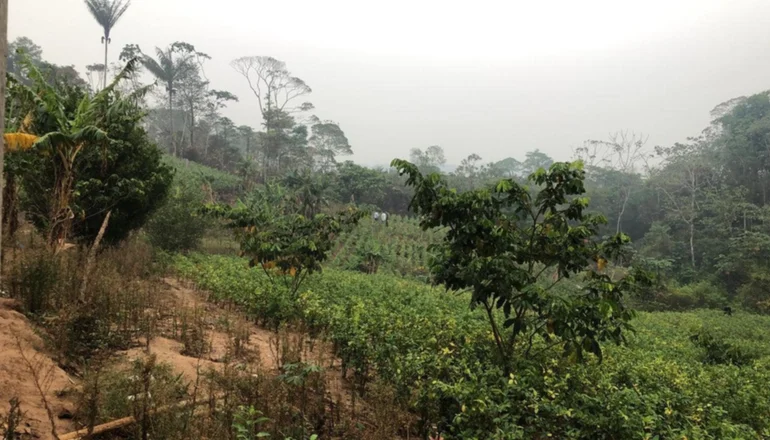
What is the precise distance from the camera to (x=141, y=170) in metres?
11.0

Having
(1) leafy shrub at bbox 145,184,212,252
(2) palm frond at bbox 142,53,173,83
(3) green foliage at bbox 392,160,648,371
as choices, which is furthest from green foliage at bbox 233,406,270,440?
(2) palm frond at bbox 142,53,173,83

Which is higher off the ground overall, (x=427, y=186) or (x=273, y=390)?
(x=427, y=186)

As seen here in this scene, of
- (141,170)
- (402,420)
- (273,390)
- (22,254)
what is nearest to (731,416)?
(402,420)

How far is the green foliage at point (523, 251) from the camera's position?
3.59 meters

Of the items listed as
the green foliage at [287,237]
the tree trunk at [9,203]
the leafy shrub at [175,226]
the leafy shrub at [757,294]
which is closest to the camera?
the tree trunk at [9,203]

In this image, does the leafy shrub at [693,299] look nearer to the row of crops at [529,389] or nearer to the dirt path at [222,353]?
the row of crops at [529,389]

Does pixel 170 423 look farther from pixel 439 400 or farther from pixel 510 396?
pixel 510 396

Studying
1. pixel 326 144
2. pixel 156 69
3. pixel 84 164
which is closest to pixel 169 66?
pixel 156 69

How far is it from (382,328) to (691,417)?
2720mm

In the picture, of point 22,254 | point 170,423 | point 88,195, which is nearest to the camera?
point 170,423

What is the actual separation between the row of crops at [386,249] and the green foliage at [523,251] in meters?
14.0

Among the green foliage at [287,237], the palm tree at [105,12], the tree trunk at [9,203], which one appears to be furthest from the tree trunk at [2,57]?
the palm tree at [105,12]

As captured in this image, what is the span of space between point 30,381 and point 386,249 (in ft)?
80.7

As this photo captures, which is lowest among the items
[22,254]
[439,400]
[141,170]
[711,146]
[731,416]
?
[731,416]
